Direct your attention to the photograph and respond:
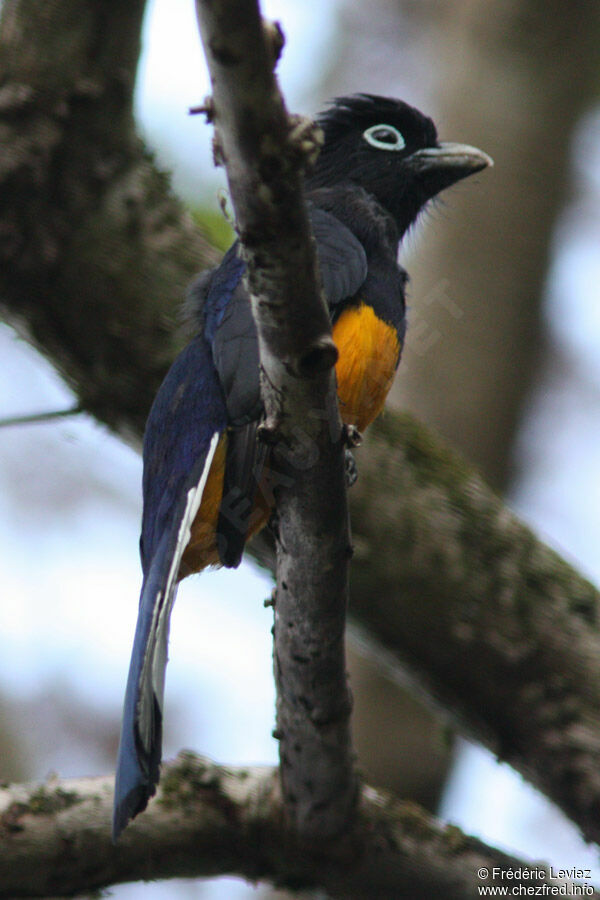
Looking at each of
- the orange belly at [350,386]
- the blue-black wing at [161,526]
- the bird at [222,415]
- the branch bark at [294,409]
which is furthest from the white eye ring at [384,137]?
the branch bark at [294,409]

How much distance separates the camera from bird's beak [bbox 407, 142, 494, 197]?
4492mm

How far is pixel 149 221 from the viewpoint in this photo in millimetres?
4859

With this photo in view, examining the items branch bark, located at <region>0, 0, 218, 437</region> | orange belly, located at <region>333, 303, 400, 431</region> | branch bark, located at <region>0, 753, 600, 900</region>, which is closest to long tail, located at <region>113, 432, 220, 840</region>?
orange belly, located at <region>333, 303, 400, 431</region>

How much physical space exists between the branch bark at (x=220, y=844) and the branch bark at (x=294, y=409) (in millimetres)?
138

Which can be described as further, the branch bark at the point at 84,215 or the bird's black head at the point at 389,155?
the branch bark at the point at 84,215

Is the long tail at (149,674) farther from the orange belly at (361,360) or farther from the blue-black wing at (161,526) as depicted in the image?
the orange belly at (361,360)

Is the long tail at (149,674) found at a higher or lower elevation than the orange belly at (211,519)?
lower

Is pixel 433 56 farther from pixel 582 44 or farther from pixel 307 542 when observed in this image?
pixel 307 542

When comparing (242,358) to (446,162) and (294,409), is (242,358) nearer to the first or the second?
(294,409)

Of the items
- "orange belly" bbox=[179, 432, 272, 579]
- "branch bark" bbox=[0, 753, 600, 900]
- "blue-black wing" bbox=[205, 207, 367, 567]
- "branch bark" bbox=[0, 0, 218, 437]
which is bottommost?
"branch bark" bbox=[0, 753, 600, 900]

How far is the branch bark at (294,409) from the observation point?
194 cm

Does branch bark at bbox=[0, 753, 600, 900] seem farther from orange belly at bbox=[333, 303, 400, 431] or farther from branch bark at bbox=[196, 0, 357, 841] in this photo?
orange belly at bbox=[333, 303, 400, 431]

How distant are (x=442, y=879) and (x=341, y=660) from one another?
1.07 m

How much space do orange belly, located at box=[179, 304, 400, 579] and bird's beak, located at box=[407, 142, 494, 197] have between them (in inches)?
47.6
